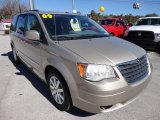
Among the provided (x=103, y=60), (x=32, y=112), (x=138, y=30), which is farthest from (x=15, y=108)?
(x=138, y=30)

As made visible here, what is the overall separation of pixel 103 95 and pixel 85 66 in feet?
1.63

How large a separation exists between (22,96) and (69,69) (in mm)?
1804

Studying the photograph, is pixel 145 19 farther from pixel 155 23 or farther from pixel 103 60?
pixel 103 60

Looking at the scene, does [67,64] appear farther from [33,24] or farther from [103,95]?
[33,24]

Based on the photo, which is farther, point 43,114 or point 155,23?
point 155,23

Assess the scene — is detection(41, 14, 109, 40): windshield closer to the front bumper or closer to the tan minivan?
the tan minivan

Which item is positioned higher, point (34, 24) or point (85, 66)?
point (34, 24)

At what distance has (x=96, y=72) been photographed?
2992mm

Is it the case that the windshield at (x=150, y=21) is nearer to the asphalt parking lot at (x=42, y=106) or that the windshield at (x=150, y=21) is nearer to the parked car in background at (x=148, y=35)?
the parked car in background at (x=148, y=35)

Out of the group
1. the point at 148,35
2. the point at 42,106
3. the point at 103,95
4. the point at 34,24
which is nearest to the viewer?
the point at 103,95

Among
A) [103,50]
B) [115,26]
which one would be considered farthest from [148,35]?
[103,50]

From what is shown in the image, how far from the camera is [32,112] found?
3.74 metres

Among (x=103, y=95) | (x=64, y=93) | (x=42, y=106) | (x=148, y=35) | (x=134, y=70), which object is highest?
(x=148, y=35)

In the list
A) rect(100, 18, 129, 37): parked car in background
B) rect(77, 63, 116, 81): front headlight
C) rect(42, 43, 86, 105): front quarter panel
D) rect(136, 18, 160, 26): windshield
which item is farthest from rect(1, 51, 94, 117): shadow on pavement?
rect(100, 18, 129, 37): parked car in background
